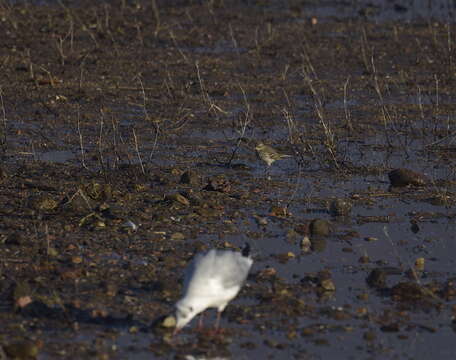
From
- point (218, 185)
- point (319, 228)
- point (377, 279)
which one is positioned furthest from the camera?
point (218, 185)

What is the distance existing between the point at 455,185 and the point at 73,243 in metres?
3.32

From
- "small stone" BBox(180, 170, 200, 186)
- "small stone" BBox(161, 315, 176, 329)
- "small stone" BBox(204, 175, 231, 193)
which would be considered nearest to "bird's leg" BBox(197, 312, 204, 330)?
"small stone" BBox(161, 315, 176, 329)

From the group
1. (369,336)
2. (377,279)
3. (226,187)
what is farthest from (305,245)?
(369,336)

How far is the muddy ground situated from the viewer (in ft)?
18.6

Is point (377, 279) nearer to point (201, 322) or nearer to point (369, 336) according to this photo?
point (369, 336)

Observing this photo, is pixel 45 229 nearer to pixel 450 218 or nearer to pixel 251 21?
pixel 450 218

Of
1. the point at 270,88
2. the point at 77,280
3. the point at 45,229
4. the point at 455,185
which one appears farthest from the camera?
the point at 270,88

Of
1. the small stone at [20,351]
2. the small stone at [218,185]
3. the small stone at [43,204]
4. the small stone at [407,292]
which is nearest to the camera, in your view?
the small stone at [20,351]

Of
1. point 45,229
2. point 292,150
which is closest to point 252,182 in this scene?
point 292,150

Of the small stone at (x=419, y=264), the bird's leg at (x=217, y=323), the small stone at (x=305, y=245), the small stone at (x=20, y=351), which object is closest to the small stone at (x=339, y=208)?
the small stone at (x=305, y=245)

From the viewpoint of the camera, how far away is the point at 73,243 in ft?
22.4

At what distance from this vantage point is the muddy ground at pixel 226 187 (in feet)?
18.6

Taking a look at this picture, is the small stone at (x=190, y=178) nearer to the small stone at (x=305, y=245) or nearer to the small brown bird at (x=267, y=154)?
the small brown bird at (x=267, y=154)

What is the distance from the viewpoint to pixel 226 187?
8.04 meters
